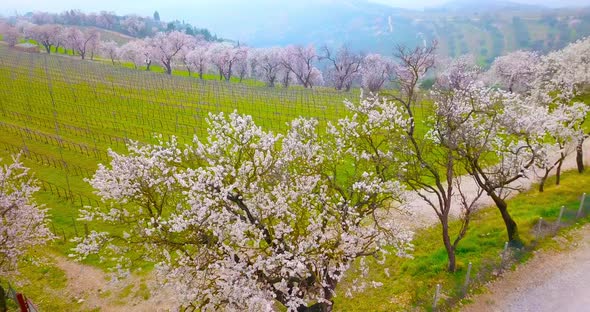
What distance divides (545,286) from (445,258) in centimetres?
456

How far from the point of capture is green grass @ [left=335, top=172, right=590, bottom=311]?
17938mm

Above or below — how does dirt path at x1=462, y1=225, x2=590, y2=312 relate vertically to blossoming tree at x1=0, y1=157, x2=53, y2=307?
below

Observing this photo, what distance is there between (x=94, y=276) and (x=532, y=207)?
91.0 feet

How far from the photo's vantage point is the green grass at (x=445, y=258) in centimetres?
1794

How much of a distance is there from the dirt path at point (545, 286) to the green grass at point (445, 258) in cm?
69

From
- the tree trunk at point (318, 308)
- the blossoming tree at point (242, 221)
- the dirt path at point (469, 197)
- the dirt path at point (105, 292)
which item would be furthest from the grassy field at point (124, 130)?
the blossoming tree at point (242, 221)

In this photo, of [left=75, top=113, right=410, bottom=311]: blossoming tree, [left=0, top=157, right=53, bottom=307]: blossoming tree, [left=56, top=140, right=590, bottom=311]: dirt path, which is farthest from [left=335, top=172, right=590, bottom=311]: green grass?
[left=0, top=157, right=53, bottom=307]: blossoming tree

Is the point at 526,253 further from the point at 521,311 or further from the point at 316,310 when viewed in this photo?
the point at 316,310

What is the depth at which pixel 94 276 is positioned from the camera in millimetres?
20844

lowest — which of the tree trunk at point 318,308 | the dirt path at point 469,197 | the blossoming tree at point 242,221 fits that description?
the tree trunk at point 318,308

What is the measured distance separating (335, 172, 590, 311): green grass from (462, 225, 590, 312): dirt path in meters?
0.69

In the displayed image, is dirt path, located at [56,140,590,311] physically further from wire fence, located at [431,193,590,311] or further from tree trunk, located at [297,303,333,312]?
tree trunk, located at [297,303,333,312]

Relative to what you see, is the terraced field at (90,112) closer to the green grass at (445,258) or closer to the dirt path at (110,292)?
the dirt path at (110,292)

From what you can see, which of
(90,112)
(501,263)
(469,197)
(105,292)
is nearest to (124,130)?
(90,112)
